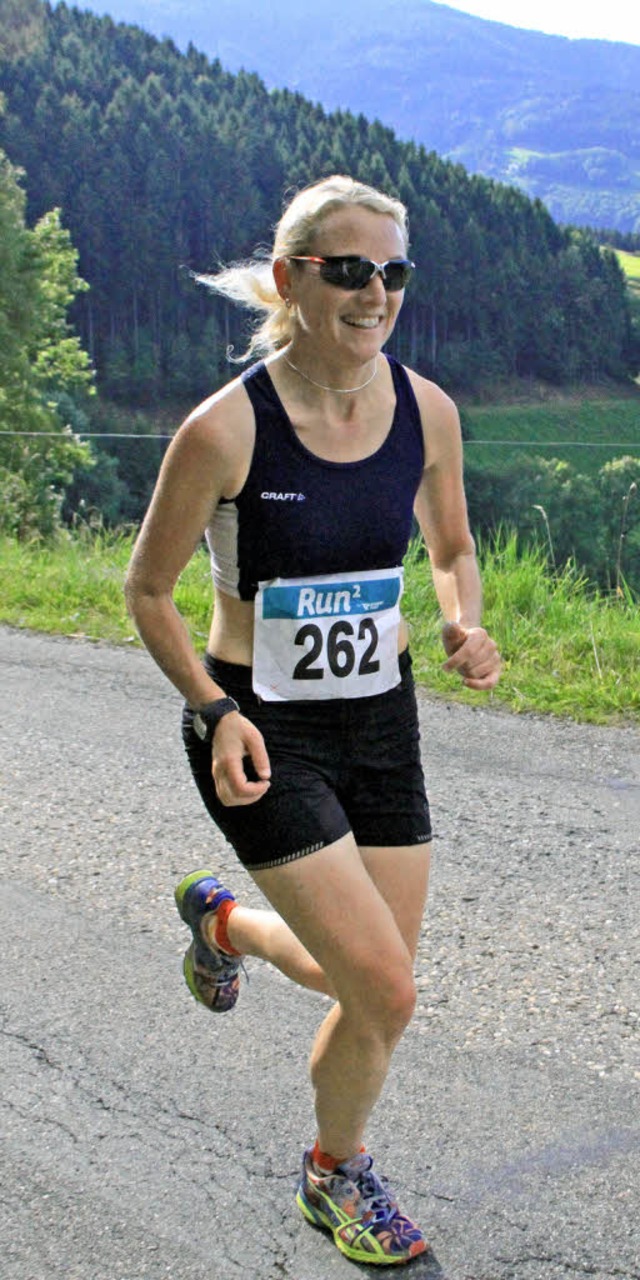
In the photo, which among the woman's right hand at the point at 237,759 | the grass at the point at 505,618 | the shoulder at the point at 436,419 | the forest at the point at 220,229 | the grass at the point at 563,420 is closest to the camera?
the woman's right hand at the point at 237,759

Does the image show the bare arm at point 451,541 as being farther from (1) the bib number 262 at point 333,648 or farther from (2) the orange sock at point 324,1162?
(2) the orange sock at point 324,1162

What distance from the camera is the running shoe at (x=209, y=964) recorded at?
11.2ft

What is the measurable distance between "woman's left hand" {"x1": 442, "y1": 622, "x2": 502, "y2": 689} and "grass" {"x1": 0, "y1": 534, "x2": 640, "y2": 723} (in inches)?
141

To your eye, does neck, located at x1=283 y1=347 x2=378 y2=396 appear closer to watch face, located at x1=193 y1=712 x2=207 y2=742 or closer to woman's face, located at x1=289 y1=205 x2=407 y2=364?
woman's face, located at x1=289 y1=205 x2=407 y2=364

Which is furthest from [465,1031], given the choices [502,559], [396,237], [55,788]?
[502,559]

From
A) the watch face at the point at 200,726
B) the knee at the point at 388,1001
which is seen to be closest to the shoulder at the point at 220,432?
the watch face at the point at 200,726

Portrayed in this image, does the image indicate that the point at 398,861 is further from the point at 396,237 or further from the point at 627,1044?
the point at 396,237

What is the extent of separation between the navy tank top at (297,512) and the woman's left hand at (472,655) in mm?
214

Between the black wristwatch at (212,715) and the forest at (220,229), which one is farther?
the forest at (220,229)

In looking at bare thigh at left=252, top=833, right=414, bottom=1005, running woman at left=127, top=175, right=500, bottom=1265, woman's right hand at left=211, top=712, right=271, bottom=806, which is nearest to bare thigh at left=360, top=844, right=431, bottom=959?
running woman at left=127, top=175, right=500, bottom=1265

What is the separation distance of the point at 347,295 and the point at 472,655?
0.74 metres

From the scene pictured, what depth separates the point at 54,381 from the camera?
57500 mm

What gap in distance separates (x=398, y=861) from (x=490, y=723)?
140 inches

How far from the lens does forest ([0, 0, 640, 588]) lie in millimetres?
111938
